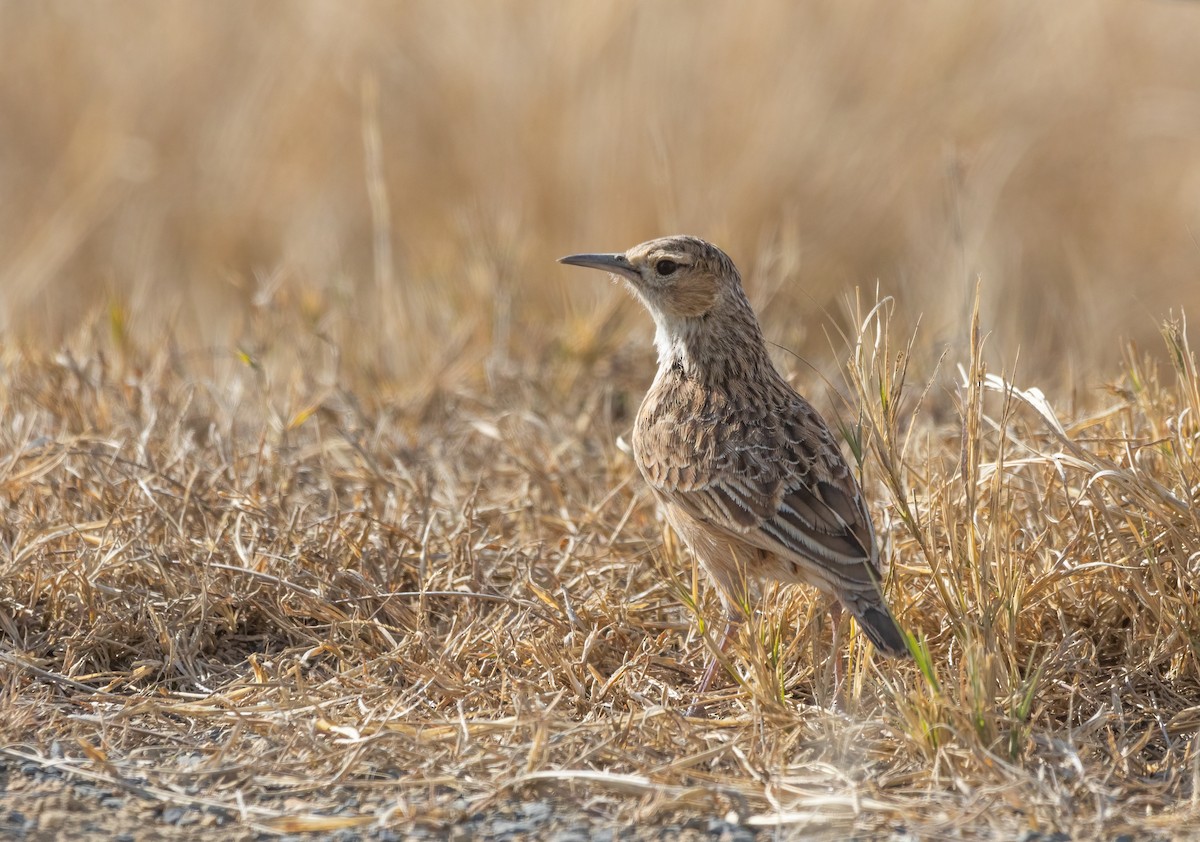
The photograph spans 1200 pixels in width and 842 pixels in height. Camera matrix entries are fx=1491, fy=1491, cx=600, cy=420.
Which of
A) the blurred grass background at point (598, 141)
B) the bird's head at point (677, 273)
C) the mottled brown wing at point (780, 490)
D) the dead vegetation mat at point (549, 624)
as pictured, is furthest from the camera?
the blurred grass background at point (598, 141)

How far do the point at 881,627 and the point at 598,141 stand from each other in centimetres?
610

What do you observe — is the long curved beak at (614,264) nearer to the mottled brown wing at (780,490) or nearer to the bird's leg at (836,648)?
the mottled brown wing at (780,490)

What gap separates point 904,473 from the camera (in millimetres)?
4820

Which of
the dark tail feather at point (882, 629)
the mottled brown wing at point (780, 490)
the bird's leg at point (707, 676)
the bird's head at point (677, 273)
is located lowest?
the bird's leg at point (707, 676)

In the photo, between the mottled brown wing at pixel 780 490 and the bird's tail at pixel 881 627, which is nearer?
the bird's tail at pixel 881 627

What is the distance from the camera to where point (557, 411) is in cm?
624

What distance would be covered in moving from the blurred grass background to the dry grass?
0.11ft

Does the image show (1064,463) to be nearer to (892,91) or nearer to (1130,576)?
(1130,576)

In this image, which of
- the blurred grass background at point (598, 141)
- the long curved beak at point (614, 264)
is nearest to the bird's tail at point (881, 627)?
the long curved beak at point (614, 264)

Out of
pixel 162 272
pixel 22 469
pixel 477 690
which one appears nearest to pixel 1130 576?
pixel 477 690

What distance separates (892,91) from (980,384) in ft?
20.4

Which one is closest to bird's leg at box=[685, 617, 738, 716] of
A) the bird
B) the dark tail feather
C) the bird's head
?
the bird

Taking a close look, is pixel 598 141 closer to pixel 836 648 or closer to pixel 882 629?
pixel 836 648

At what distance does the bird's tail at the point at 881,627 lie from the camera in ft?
12.3
